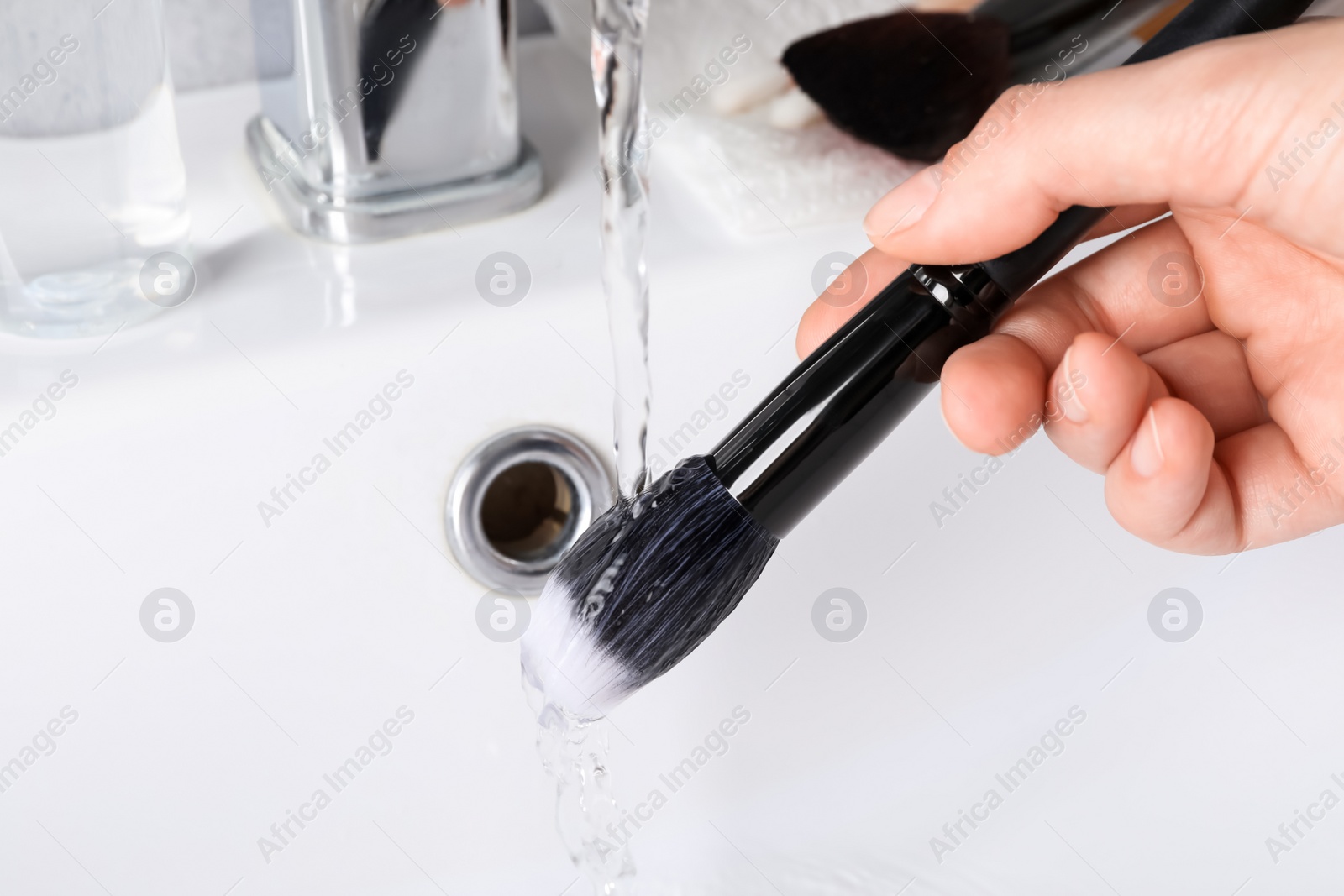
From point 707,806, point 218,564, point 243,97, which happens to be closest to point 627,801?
point 707,806

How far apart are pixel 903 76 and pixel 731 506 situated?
0.18 metres

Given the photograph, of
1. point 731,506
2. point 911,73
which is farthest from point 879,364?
point 911,73

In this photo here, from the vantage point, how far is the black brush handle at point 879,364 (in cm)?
27

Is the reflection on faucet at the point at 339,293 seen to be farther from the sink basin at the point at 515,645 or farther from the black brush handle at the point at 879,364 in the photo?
the black brush handle at the point at 879,364

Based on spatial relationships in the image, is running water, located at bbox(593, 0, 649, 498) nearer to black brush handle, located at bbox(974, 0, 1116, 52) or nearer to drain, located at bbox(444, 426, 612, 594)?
drain, located at bbox(444, 426, 612, 594)

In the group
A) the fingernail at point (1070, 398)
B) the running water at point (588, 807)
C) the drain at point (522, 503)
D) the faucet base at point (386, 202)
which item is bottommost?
the running water at point (588, 807)

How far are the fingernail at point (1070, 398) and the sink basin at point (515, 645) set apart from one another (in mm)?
60

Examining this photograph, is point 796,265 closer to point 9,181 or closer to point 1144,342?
point 1144,342

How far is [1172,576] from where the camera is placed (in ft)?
1.28

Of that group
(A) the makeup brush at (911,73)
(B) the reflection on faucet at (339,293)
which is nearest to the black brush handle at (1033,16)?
(A) the makeup brush at (911,73)

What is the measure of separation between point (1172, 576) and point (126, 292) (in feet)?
1.05

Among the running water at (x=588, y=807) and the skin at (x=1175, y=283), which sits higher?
the skin at (x=1175, y=283)

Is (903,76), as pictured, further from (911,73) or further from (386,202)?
(386,202)

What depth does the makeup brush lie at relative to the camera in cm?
38
